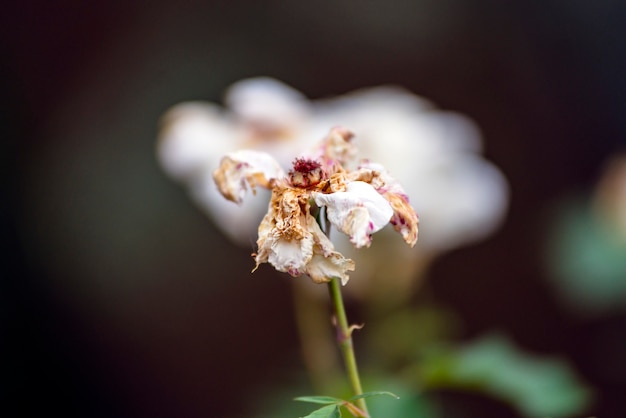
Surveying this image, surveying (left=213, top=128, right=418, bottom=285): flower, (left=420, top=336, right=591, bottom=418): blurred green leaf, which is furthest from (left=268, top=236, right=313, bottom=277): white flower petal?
(left=420, top=336, right=591, bottom=418): blurred green leaf

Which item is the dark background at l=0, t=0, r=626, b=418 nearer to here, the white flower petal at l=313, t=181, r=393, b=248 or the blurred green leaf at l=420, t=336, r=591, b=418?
the blurred green leaf at l=420, t=336, r=591, b=418

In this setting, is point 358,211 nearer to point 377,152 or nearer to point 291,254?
point 291,254

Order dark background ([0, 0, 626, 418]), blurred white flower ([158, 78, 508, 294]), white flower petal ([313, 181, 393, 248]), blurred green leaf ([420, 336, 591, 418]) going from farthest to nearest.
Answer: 1. dark background ([0, 0, 626, 418])
2. blurred white flower ([158, 78, 508, 294])
3. blurred green leaf ([420, 336, 591, 418])
4. white flower petal ([313, 181, 393, 248])

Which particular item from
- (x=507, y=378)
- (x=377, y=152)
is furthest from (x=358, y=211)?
(x=377, y=152)

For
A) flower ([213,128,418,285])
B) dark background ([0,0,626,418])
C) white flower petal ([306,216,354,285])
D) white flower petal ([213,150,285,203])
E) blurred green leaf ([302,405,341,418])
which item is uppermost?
dark background ([0,0,626,418])

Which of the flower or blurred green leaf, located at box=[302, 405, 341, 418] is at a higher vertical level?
the flower

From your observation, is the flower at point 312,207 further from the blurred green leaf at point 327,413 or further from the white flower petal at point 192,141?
the white flower petal at point 192,141

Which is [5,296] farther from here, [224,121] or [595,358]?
[595,358]
